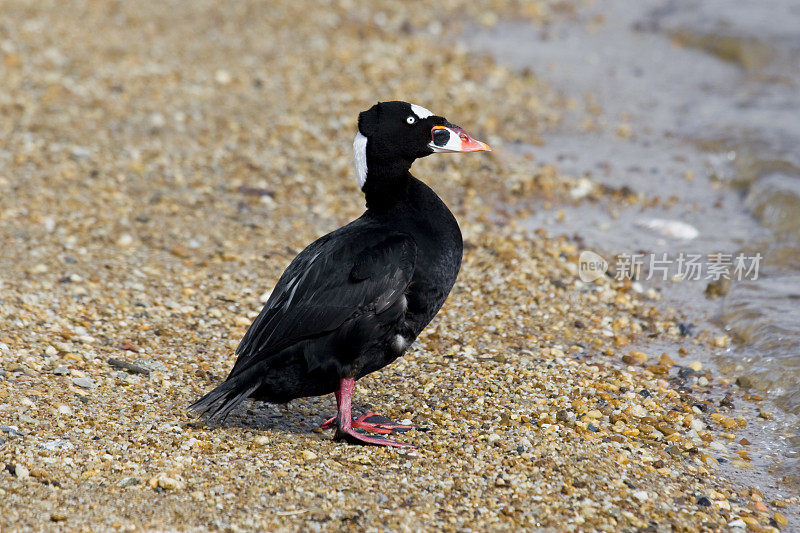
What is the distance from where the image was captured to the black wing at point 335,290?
4.87 meters

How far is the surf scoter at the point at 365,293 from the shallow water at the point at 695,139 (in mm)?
2758

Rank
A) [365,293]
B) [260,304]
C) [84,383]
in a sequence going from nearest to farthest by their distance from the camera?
[365,293], [84,383], [260,304]

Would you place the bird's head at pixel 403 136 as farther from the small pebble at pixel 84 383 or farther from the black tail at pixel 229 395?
the small pebble at pixel 84 383

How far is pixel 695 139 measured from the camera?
10.6 metres

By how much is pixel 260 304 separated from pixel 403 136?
2329 mm

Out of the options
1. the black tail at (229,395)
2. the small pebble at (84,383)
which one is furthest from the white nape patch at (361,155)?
the small pebble at (84,383)

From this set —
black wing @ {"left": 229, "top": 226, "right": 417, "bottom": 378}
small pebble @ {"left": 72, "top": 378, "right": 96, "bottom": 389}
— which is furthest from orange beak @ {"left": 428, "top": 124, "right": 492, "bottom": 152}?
small pebble @ {"left": 72, "top": 378, "right": 96, "bottom": 389}
